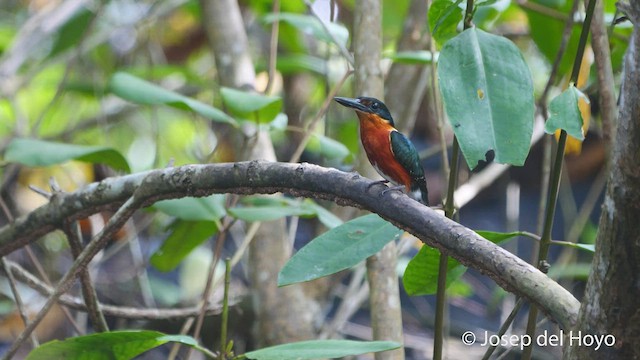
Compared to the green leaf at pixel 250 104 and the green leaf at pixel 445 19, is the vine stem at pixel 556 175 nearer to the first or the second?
the green leaf at pixel 445 19

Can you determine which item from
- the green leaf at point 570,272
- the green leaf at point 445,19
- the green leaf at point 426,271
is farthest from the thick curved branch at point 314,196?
the green leaf at point 570,272

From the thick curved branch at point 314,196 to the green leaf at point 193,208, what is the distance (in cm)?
14

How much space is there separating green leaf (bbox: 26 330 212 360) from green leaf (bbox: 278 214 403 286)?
286mm

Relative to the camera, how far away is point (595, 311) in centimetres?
110

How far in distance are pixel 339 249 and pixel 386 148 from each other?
2.65 feet

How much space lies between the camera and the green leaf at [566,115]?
143 centimetres

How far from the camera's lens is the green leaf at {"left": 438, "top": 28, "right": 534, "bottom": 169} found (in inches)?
54.6

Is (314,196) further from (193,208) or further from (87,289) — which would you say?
(87,289)

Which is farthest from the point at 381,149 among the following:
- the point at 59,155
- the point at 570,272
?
the point at 570,272

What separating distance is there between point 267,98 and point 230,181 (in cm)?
54

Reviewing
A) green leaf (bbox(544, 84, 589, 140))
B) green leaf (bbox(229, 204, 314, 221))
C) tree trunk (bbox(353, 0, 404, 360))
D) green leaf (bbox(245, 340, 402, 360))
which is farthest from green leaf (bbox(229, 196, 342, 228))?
green leaf (bbox(544, 84, 589, 140))

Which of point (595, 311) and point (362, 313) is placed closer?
point (595, 311)

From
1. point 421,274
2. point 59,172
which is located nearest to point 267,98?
point 421,274

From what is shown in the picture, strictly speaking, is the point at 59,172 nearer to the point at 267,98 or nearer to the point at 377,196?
the point at 267,98
